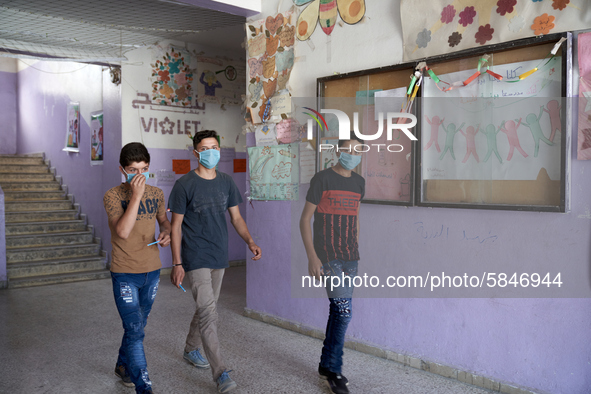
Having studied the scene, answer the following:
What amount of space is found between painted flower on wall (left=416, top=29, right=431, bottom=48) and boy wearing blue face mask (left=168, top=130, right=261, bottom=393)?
1.42m

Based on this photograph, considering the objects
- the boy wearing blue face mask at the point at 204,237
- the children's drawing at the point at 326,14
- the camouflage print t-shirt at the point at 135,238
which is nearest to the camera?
the camouflage print t-shirt at the point at 135,238

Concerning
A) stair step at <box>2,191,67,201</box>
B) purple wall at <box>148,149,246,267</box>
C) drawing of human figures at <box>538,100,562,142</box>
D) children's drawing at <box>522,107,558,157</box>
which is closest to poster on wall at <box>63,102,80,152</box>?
stair step at <box>2,191,67,201</box>

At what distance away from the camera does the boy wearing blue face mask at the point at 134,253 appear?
104 inches

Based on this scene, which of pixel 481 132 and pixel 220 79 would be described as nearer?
pixel 481 132

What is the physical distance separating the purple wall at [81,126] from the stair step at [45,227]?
8.5 inches

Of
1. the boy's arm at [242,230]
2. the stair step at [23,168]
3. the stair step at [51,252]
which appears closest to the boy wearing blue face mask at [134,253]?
the boy's arm at [242,230]

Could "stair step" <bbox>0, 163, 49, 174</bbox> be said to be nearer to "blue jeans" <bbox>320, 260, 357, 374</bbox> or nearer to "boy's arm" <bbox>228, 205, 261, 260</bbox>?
"boy's arm" <bbox>228, 205, 261, 260</bbox>

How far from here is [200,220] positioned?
301 centimetres

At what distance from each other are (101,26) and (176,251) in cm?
380

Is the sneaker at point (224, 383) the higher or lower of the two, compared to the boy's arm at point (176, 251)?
lower

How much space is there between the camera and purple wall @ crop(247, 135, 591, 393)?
2600mm

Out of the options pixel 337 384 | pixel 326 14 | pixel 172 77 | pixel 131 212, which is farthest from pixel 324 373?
pixel 172 77

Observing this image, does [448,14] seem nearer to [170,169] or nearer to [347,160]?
[347,160]

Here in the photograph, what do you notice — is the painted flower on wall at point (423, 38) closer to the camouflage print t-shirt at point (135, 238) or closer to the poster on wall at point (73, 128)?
the camouflage print t-shirt at point (135, 238)
